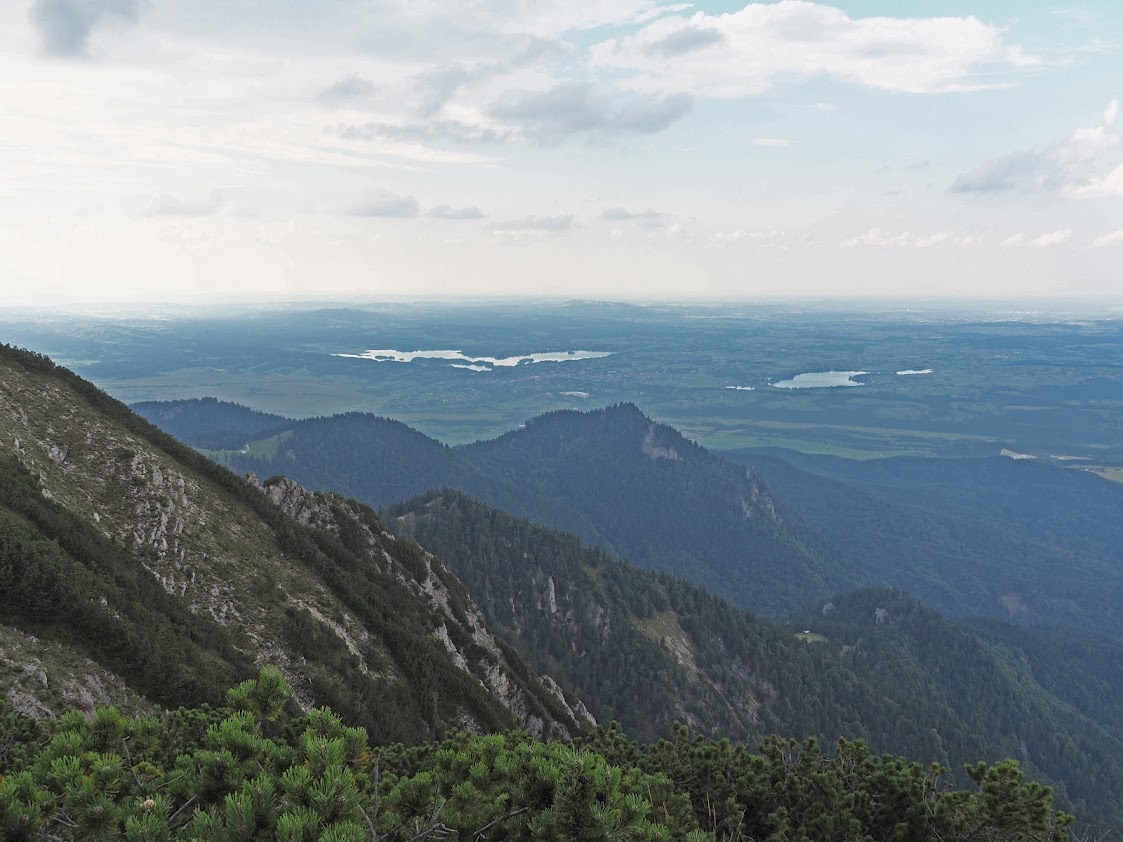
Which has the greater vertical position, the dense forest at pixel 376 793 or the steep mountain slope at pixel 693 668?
the dense forest at pixel 376 793

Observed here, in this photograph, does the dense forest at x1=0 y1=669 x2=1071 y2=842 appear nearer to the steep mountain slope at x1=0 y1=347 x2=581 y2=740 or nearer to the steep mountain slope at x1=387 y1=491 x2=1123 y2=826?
Answer: the steep mountain slope at x1=0 y1=347 x2=581 y2=740

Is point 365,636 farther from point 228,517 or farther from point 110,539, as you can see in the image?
point 110,539

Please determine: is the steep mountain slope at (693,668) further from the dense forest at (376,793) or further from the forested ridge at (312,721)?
the dense forest at (376,793)

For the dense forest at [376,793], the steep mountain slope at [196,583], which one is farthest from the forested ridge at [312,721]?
the steep mountain slope at [196,583]

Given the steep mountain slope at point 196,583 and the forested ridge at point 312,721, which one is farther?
the steep mountain slope at point 196,583

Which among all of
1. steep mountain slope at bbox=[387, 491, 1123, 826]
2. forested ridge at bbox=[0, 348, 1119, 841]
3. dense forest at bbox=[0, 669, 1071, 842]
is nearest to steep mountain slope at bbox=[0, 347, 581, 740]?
forested ridge at bbox=[0, 348, 1119, 841]

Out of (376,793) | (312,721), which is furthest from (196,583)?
(376,793)

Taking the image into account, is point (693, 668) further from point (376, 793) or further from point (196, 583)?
point (376, 793)
